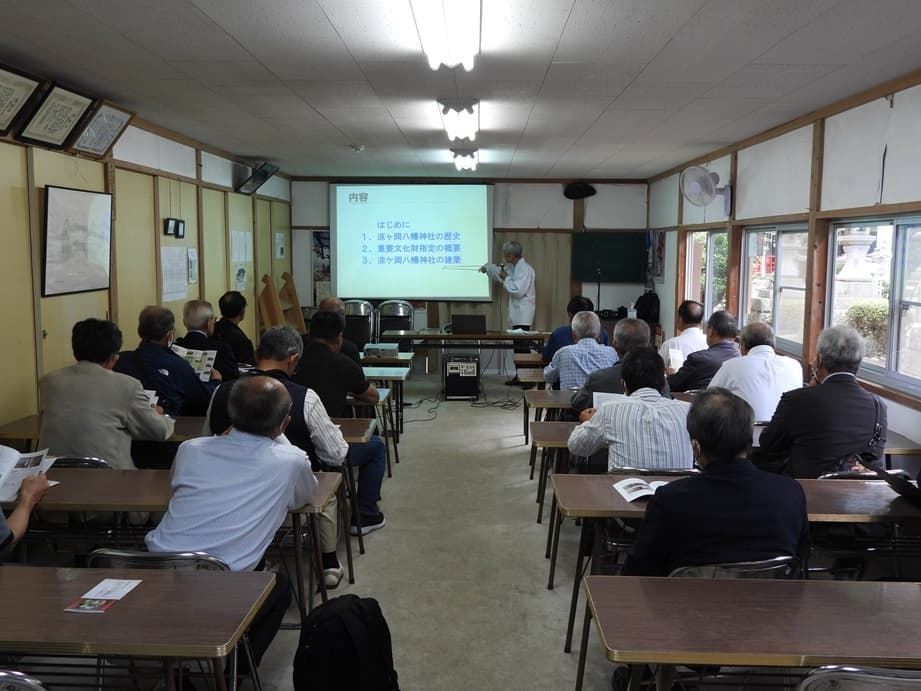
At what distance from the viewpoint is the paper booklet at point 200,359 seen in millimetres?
4504

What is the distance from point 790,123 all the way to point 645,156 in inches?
86.9

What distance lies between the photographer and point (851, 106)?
15.0ft

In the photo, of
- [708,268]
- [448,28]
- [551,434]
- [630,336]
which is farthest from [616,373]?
[708,268]

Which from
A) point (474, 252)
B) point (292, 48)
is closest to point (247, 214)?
point (474, 252)

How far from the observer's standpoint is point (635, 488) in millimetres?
2664

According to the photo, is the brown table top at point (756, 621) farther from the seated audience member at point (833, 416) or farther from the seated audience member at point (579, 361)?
the seated audience member at point (579, 361)

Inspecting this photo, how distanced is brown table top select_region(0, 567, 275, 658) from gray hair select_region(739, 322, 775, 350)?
3.09m

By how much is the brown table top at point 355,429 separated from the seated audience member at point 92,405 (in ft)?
2.91

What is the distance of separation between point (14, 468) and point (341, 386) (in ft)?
5.61

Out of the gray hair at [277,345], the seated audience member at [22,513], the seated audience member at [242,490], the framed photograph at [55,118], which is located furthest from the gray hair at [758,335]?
the framed photograph at [55,118]

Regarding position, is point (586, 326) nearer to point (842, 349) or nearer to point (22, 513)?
point (842, 349)

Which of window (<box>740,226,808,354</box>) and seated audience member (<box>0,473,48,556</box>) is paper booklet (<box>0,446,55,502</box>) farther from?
window (<box>740,226,808,354</box>)

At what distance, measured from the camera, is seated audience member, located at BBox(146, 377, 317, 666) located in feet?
7.52

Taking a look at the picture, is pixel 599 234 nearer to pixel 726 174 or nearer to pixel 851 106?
pixel 726 174
